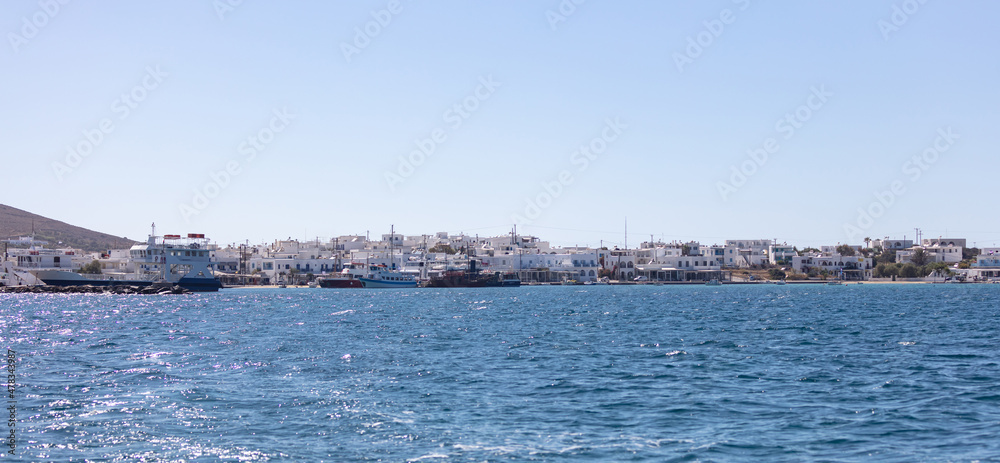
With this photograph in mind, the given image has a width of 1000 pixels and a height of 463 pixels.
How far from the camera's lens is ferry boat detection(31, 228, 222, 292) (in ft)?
369

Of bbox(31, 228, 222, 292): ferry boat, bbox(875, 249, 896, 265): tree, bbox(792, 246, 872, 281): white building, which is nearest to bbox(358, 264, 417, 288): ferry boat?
bbox(31, 228, 222, 292): ferry boat

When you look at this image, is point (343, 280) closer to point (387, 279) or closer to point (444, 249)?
point (387, 279)

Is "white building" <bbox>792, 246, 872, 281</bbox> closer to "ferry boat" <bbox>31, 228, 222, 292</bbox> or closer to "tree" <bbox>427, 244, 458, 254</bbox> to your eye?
"tree" <bbox>427, 244, 458, 254</bbox>

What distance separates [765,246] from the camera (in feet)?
628

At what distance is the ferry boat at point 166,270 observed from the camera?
112m

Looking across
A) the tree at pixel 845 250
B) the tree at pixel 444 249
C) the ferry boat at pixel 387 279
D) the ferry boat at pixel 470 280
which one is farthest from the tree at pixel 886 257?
the ferry boat at pixel 387 279

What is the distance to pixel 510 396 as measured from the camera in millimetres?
22844

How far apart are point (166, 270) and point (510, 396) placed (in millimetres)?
101318

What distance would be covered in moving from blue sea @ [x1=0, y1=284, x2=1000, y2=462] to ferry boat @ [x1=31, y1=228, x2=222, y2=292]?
71748mm

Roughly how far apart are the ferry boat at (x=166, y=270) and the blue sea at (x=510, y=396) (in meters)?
71.7

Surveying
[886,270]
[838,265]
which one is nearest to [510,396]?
[838,265]

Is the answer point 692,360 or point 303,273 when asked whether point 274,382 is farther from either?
point 303,273

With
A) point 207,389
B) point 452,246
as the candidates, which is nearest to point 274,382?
point 207,389

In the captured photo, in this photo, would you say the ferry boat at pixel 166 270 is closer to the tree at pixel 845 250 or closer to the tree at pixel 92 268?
the tree at pixel 92 268
